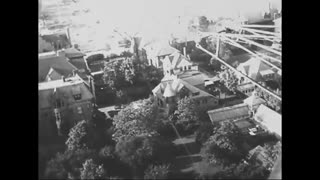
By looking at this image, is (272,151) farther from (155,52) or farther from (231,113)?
(155,52)

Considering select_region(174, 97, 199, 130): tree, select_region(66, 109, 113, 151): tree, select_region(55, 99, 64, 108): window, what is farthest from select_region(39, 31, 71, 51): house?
select_region(174, 97, 199, 130): tree

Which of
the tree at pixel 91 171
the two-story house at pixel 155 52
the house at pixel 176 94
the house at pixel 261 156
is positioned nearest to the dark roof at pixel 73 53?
the two-story house at pixel 155 52

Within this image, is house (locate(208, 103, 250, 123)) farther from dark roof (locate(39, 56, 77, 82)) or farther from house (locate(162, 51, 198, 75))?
dark roof (locate(39, 56, 77, 82))

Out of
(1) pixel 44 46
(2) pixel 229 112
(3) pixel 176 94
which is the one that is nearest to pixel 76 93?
(1) pixel 44 46

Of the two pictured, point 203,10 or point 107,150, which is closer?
point 107,150

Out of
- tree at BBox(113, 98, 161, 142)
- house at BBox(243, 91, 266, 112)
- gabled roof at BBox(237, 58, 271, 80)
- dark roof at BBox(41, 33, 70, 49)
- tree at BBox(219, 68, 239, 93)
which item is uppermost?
dark roof at BBox(41, 33, 70, 49)

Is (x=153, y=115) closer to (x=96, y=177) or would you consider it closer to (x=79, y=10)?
(x=96, y=177)
